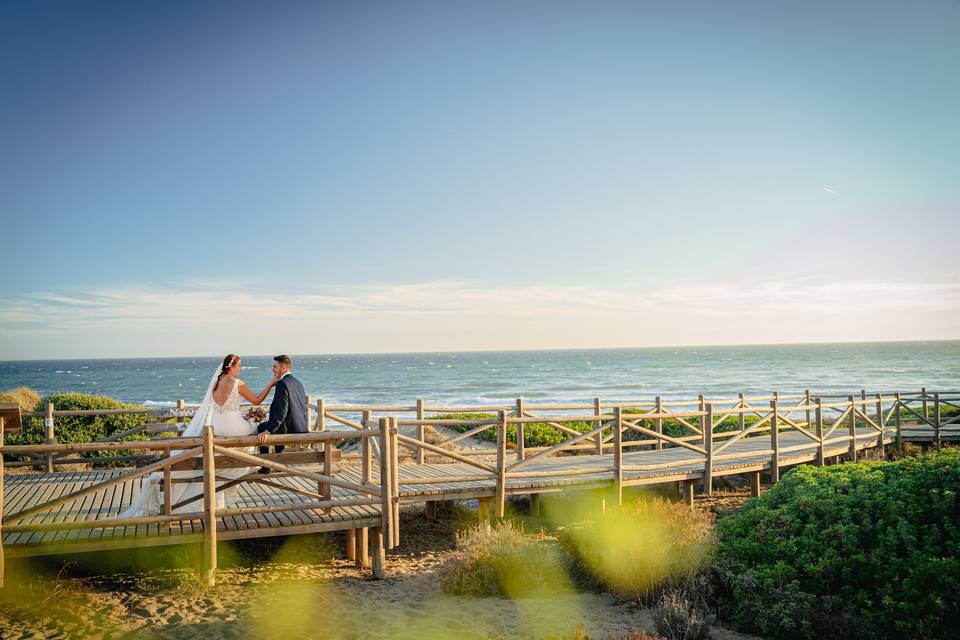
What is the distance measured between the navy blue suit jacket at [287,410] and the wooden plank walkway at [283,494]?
0.79 metres

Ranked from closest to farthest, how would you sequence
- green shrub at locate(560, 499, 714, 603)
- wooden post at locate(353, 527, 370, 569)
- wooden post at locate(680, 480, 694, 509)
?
green shrub at locate(560, 499, 714, 603) < wooden post at locate(353, 527, 370, 569) < wooden post at locate(680, 480, 694, 509)

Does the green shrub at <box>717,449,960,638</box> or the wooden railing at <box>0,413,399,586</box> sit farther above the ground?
the wooden railing at <box>0,413,399,586</box>

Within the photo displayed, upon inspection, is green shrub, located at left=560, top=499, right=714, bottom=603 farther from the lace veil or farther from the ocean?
the ocean

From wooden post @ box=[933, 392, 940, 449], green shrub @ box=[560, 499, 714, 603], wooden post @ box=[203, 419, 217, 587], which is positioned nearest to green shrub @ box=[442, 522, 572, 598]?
green shrub @ box=[560, 499, 714, 603]

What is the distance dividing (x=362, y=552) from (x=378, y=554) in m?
0.56

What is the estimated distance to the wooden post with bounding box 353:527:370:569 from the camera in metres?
8.23

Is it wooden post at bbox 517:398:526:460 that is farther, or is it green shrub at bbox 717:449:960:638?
wooden post at bbox 517:398:526:460

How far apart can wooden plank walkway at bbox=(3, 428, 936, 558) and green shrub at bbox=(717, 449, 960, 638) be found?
307cm

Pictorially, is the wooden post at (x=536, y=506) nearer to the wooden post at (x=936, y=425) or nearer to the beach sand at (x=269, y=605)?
the beach sand at (x=269, y=605)

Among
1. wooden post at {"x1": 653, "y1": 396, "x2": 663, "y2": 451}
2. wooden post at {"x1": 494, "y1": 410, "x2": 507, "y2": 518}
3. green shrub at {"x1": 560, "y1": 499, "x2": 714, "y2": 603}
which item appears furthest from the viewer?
wooden post at {"x1": 653, "y1": 396, "x2": 663, "y2": 451}

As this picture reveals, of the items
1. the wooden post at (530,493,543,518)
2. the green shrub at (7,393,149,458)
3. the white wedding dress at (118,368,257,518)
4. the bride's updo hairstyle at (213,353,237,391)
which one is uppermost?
the bride's updo hairstyle at (213,353,237,391)

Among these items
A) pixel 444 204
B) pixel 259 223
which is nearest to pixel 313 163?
pixel 444 204

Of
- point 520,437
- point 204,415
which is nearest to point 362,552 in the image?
point 204,415

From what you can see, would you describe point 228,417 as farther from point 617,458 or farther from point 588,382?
point 588,382
